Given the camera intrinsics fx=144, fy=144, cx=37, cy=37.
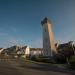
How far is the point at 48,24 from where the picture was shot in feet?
185

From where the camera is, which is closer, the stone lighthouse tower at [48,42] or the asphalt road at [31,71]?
the asphalt road at [31,71]

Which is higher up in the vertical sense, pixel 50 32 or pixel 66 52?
pixel 50 32

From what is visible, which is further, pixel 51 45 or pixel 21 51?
pixel 21 51

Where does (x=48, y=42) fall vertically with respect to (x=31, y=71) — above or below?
above

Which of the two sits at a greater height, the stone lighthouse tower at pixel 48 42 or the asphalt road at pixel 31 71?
the stone lighthouse tower at pixel 48 42

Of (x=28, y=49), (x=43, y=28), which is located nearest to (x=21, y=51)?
(x=28, y=49)

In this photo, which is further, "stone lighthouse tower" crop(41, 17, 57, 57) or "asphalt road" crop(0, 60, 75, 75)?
"stone lighthouse tower" crop(41, 17, 57, 57)

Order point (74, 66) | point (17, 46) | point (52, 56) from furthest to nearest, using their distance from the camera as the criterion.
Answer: point (17, 46), point (52, 56), point (74, 66)

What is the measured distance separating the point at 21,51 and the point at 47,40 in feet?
208

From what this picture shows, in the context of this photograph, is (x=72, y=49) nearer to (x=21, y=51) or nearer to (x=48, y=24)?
(x=48, y=24)

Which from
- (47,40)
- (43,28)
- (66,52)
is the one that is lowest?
(66,52)

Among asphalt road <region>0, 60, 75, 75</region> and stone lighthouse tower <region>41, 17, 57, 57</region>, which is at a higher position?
stone lighthouse tower <region>41, 17, 57, 57</region>

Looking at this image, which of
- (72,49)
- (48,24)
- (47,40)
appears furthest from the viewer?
(48,24)

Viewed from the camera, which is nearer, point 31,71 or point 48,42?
point 31,71
